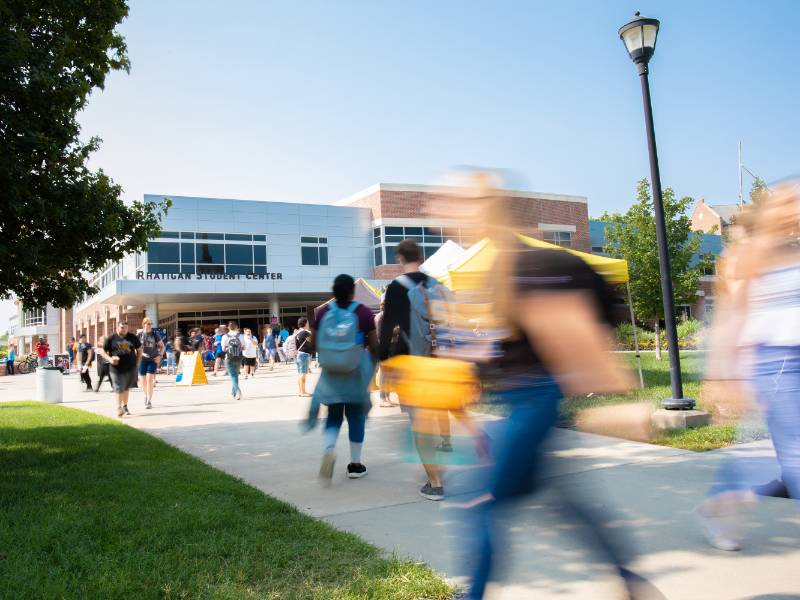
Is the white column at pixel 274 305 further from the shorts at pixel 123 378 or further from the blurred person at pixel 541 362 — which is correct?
the blurred person at pixel 541 362

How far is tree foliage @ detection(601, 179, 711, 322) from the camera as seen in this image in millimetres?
23625

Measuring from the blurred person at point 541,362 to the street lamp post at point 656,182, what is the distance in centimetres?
525

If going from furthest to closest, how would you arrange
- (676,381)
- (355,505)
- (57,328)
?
(57,328) → (676,381) → (355,505)

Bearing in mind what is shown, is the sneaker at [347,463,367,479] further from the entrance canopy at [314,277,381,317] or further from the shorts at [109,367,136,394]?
the entrance canopy at [314,277,381,317]

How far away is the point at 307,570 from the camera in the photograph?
3.39 metres

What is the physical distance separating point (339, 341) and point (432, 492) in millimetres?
1389

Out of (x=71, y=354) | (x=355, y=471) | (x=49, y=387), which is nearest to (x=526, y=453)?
(x=355, y=471)

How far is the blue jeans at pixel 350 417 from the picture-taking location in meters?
5.25

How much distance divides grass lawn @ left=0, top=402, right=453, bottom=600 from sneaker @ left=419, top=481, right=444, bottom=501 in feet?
3.19

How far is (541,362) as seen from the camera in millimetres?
2264

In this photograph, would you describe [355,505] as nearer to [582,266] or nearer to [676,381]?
[582,266]

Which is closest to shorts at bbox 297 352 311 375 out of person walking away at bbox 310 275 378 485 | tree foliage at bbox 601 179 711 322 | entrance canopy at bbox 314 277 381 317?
entrance canopy at bbox 314 277 381 317

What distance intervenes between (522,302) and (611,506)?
2621mm

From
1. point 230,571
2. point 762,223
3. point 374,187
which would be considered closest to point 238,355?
point 230,571
